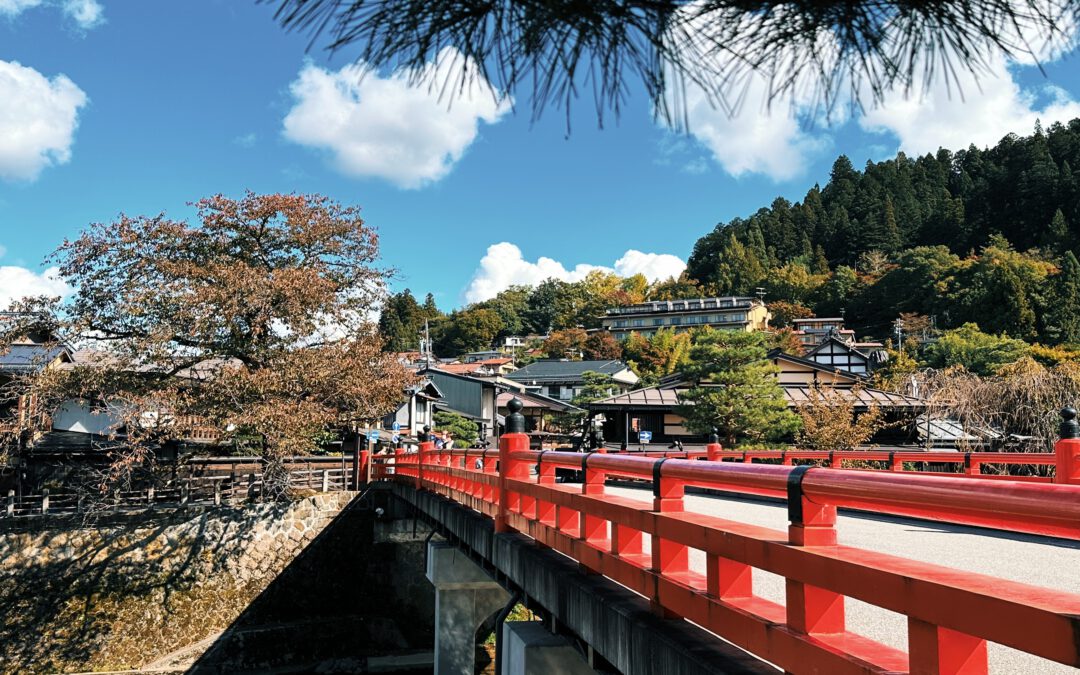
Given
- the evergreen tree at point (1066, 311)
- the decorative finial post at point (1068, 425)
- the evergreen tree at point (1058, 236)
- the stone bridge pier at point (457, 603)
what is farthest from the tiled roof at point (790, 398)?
the evergreen tree at point (1058, 236)

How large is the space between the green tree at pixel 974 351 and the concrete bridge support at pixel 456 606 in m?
31.6

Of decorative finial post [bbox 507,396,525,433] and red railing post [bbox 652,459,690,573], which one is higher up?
decorative finial post [bbox 507,396,525,433]

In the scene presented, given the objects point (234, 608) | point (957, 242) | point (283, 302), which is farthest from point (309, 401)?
point (957, 242)

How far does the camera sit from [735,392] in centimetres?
2628

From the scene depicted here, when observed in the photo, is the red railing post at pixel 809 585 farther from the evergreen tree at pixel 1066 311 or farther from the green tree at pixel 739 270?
the green tree at pixel 739 270

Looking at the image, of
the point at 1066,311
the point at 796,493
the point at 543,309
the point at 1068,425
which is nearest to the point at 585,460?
the point at 796,493

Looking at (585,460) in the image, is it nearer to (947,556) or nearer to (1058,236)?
(947,556)

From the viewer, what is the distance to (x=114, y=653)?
49.9 ft

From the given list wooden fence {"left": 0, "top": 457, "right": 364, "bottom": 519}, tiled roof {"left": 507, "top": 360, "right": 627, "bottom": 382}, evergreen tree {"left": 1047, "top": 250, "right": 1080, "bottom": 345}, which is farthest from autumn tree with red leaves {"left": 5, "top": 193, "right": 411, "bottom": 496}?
evergreen tree {"left": 1047, "top": 250, "right": 1080, "bottom": 345}

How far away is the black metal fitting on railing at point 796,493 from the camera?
252 centimetres

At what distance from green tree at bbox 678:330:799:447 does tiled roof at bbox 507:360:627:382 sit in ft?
87.7

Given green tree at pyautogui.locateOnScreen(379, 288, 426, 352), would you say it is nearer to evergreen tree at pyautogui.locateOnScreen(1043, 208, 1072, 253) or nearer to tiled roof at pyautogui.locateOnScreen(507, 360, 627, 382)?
tiled roof at pyautogui.locateOnScreen(507, 360, 627, 382)

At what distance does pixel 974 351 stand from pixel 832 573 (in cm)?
4488

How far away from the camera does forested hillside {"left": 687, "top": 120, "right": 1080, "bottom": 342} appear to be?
161ft
